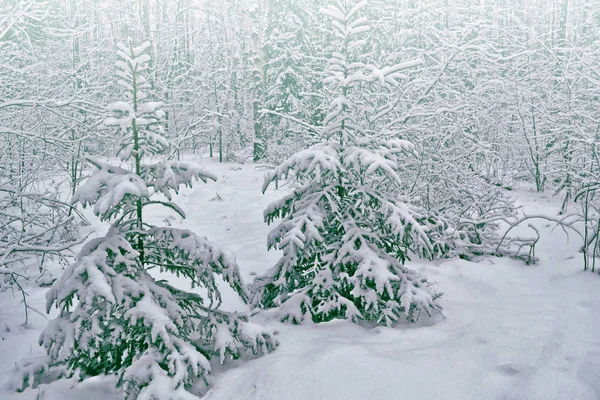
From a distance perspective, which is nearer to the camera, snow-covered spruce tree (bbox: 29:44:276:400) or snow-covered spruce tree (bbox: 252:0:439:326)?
snow-covered spruce tree (bbox: 29:44:276:400)

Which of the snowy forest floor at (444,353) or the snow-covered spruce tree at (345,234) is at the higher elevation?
the snow-covered spruce tree at (345,234)

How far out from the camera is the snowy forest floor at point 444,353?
11.6 ft

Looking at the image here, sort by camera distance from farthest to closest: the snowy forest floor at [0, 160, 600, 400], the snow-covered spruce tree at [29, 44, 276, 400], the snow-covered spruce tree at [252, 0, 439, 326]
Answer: the snow-covered spruce tree at [252, 0, 439, 326] → the snowy forest floor at [0, 160, 600, 400] → the snow-covered spruce tree at [29, 44, 276, 400]

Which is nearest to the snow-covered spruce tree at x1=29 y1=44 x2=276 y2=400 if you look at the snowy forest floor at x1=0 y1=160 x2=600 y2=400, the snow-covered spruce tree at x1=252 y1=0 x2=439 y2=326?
the snowy forest floor at x1=0 y1=160 x2=600 y2=400

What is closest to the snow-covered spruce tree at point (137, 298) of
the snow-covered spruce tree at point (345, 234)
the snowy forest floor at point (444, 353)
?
the snowy forest floor at point (444, 353)

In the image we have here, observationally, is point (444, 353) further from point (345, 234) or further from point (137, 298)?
point (137, 298)

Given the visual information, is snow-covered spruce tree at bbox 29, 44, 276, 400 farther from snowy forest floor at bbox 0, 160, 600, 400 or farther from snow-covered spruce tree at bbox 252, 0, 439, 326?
snow-covered spruce tree at bbox 252, 0, 439, 326

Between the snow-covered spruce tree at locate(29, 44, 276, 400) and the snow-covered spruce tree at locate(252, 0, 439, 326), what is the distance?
958 millimetres

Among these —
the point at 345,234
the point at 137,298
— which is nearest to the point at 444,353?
the point at 345,234

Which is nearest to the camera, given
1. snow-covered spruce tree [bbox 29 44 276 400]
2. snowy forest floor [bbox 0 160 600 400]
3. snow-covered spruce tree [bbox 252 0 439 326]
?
snow-covered spruce tree [bbox 29 44 276 400]

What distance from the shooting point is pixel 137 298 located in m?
3.60

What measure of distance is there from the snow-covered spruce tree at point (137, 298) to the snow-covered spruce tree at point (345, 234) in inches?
37.7

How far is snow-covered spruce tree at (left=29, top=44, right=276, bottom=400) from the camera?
10.9 ft

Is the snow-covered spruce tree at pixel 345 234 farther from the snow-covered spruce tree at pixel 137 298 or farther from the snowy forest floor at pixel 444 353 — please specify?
the snow-covered spruce tree at pixel 137 298
